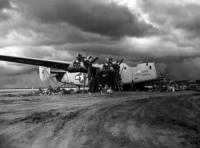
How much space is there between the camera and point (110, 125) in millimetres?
8523

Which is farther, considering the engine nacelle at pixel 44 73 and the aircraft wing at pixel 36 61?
the engine nacelle at pixel 44 73

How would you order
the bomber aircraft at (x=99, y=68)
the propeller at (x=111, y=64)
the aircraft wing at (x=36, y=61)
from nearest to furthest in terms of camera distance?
the aircraft wing at (x=36, y=61), the bomber aircraft at (x=99, y=68), the propeller at (x=111, y=64)

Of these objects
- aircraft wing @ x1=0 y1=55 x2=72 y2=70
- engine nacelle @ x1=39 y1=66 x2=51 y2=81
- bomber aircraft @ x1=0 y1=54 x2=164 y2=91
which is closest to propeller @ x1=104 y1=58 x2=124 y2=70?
bomber aircraft @ x1=0 y1=54 x2=164 y2=91

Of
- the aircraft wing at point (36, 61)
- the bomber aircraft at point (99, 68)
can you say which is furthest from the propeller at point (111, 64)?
the aircraft wing at point (36, 61)

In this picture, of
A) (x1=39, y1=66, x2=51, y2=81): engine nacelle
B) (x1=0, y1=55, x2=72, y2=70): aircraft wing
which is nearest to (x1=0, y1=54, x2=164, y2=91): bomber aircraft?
(x1=0, y1=55, x2=72, y2=70): aircraft wing

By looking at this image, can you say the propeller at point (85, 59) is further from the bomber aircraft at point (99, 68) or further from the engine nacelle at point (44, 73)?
the engine nacelle at point (44, 73)

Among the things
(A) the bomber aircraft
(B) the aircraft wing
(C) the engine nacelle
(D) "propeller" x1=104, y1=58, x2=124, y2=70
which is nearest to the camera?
(B) the aircraft wing

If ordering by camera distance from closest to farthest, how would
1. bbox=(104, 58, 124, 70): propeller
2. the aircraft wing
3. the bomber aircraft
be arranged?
the aircraft wing < the bomber aircraft < bbox=(104, 58, 124, 70): propeller

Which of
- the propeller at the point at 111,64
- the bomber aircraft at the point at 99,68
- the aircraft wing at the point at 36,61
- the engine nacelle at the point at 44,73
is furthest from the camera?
the engine nacelle at the point at 44,73

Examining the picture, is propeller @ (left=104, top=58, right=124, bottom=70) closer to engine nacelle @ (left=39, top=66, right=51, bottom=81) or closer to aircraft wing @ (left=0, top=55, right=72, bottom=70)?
aircraft wing @ (left=0, top=55, right=72, bottom=70)

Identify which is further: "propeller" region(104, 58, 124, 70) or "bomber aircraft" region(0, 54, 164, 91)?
"propeller" region(104, 58, 124, 70)

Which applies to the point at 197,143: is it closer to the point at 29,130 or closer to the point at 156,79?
the point at 29,130

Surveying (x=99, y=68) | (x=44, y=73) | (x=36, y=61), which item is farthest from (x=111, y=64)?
(x=44, y=73)

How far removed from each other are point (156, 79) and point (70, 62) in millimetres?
14727
